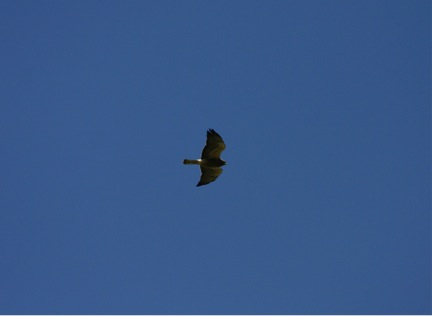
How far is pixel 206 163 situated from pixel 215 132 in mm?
1721

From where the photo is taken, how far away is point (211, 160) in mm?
59500

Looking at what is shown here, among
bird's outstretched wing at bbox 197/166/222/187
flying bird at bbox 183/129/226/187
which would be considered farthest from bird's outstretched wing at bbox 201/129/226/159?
bird's outstretched wing at bbox 197/166/222/187

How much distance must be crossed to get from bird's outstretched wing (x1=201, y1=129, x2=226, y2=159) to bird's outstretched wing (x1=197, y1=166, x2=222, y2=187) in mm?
705

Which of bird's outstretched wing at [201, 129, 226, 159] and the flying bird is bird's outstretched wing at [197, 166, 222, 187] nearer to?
the flying bird

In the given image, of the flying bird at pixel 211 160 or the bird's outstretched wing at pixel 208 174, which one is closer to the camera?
the flying bird at pixel 211 160

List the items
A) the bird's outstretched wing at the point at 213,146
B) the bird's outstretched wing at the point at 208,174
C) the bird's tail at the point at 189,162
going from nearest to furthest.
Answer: the bird's outstretched wing at the point at 213,146 < the bird's tail at the point at 189,162 < the bird's outstretched wing at the point at 208,174

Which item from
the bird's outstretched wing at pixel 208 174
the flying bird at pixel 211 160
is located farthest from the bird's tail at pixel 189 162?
the bird's outstretched wing at pixel 208 174

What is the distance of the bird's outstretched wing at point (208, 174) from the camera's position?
59844 mm

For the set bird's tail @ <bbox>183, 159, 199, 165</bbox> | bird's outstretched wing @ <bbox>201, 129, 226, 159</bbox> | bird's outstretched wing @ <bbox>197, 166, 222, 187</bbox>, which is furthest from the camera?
bird's outstretched wing @ <bbox>197, 166, 222, 187</bbox>

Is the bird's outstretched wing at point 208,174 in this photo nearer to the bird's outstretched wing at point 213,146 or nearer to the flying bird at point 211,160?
the flying bird at point 211,160

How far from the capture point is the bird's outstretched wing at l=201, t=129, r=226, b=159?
192 ft

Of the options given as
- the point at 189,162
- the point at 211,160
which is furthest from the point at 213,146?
the point at 189,162

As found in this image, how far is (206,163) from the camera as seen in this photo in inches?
2344

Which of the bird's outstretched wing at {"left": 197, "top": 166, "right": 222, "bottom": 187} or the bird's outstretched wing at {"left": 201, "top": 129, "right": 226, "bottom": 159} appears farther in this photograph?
the bird's outstretched wing at {"left": 197, "top": 166, "right": 222, "bottom": 187}
